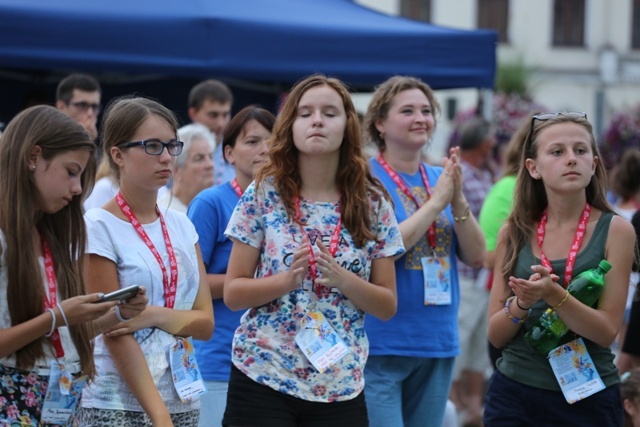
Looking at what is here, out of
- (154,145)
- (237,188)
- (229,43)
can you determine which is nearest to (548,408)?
(237,188)

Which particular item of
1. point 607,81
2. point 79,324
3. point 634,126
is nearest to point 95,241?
point 79,324

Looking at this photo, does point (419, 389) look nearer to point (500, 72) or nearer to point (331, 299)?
point (331, 299)

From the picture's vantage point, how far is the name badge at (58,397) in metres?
3.34

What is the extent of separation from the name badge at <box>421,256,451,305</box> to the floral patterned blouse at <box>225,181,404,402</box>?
710mm

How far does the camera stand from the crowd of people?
3373mm

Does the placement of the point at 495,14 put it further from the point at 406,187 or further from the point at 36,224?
the point at 36,224

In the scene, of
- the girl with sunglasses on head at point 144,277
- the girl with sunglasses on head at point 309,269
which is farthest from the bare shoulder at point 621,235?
the girl with sunglasses on head at point 144,277

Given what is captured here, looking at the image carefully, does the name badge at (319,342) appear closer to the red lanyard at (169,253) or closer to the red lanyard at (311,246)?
the red lanyard at (311,246)

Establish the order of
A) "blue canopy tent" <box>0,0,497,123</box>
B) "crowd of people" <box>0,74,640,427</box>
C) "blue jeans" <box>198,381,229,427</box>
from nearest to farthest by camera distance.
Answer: "crowd of people" <box>0,74,640,427</box>, "blue jeans" <box>198,381,229,427</box>, "blue canopy tent" <box>0,0,497,123</box>

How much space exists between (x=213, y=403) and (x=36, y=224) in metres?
1.39

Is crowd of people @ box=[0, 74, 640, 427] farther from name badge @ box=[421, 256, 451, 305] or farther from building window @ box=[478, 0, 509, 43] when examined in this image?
building window @ box=[478, 0, 509, 43]

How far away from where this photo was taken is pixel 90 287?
3682mm

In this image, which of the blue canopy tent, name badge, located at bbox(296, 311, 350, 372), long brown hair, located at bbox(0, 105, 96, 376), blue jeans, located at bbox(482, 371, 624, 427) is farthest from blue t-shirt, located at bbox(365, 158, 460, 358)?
the blue canopy tent

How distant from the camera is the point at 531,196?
4336mm
